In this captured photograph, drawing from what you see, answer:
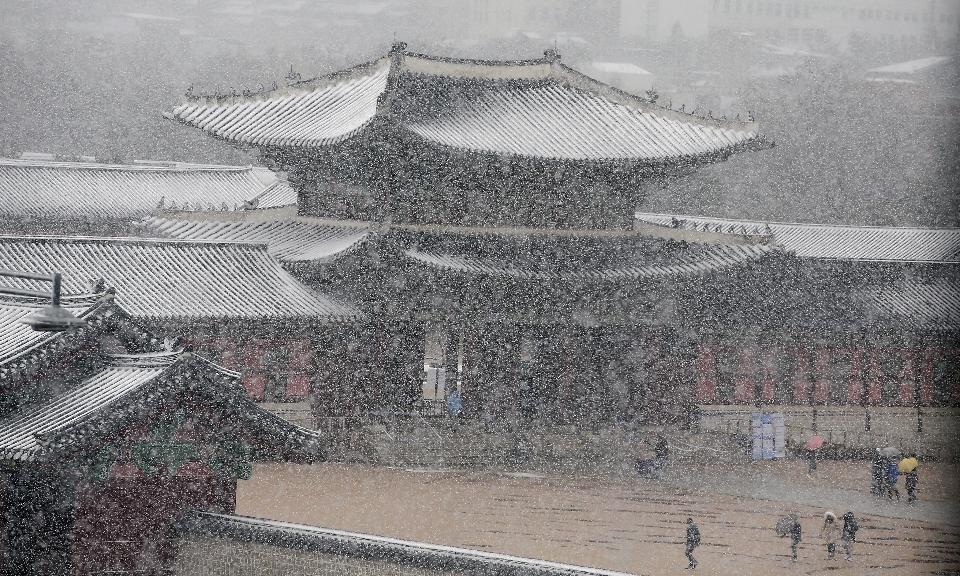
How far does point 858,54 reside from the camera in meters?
84.4

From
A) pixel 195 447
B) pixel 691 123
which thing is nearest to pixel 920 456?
pixel 691 123

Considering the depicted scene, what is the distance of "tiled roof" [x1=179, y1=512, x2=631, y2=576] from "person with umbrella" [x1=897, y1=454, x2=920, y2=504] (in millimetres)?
12076

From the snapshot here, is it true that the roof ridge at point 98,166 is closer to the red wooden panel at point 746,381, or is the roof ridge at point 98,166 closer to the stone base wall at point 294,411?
the stone base wall at point 294,411

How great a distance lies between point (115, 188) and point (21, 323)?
89.1 feet

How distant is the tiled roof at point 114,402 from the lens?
1208 centimetres

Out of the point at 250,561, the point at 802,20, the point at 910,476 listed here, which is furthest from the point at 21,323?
the point at 802,20

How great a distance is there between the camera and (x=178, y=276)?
78.7 feet

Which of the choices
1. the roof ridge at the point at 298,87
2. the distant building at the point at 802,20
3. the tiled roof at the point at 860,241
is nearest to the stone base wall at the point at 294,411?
the roof ridge at the point at 298,87

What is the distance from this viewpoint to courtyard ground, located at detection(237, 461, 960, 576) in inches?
741

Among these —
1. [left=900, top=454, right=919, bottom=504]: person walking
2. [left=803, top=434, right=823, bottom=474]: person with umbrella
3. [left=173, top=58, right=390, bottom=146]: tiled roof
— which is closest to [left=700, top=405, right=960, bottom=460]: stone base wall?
[left=803, top=434, right=823, bottom=474]: person with umbrella

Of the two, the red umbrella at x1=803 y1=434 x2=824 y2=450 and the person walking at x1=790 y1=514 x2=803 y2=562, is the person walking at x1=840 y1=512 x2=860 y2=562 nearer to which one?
the person walking at x1=790 y1=514 x2=803 y2=562

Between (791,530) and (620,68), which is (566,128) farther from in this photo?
(620,68)

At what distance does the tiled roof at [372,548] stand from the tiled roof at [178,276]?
9961 millimetres

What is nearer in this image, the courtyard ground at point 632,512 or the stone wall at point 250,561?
the stone wall at point 250,561
